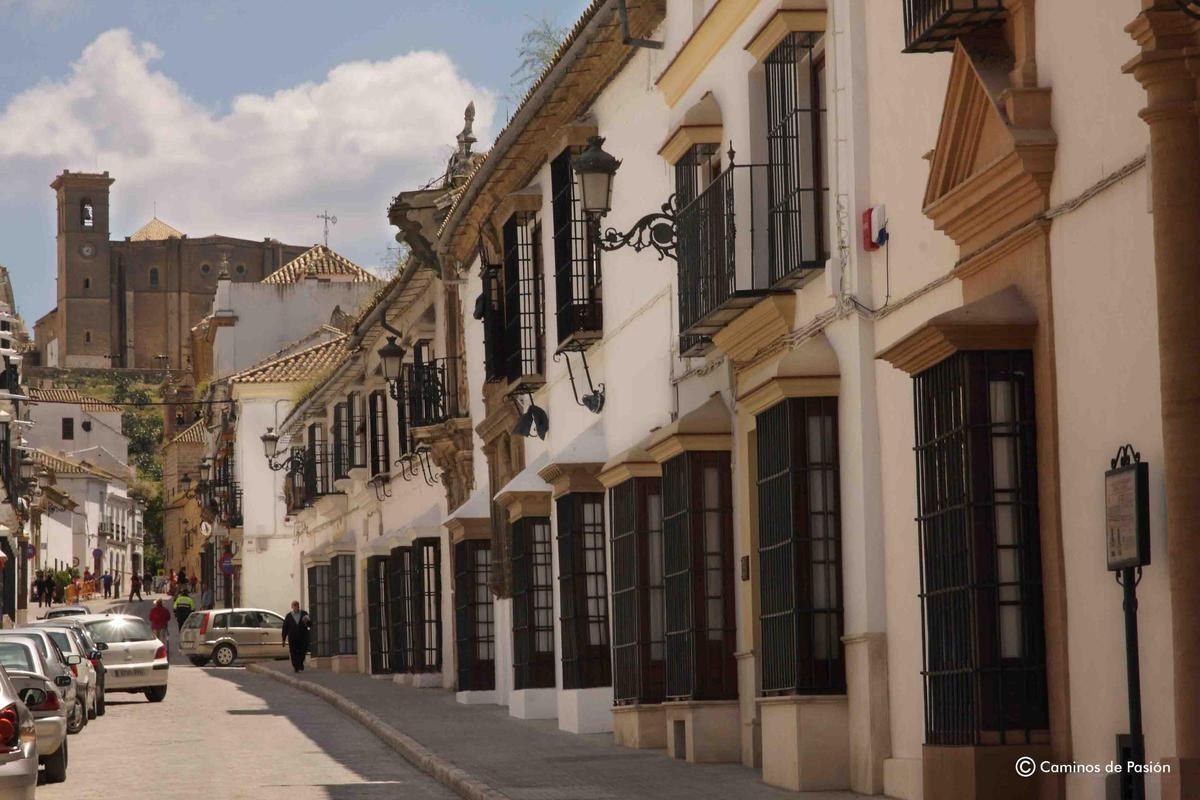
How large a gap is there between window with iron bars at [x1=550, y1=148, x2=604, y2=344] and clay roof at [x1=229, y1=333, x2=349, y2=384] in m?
33.5

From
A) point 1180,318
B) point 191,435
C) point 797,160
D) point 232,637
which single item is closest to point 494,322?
point 797,160

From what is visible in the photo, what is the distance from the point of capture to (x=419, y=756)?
19906 mm

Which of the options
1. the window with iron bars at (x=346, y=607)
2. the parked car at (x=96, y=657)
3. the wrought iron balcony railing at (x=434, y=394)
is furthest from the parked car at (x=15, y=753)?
the window with iron bars at (x=346, y=607)

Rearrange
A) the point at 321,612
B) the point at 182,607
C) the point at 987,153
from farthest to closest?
the point at 182,607
the point at 321,612
the point at 987,153

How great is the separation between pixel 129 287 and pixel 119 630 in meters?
128

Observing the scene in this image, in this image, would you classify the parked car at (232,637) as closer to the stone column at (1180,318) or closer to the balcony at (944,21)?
the balcony at (944,21)

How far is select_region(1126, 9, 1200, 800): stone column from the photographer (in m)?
9.38

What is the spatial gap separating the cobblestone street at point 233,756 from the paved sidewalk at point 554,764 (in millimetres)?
549

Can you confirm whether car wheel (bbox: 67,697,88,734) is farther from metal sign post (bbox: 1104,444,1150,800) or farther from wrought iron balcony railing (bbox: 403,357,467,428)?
metal sign post (bbox: 1104,444,1150,800)

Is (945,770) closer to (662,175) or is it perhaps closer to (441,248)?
(662,175)

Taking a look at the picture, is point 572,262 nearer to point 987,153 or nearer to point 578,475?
point 578,475

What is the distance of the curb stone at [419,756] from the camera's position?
1614 cm

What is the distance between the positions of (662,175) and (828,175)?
5154 millimetres

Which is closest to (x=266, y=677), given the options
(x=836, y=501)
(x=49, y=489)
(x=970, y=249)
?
(x=836, y=501)
